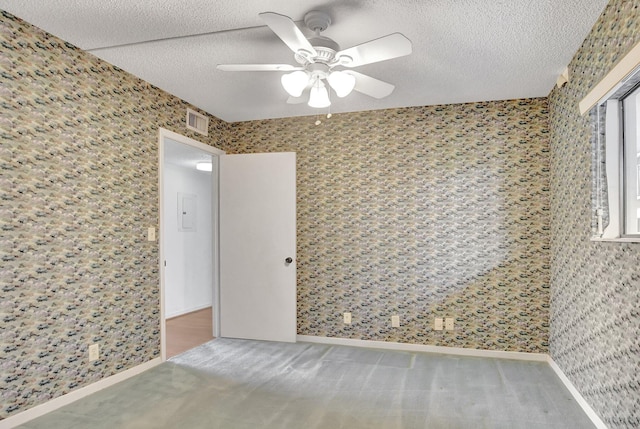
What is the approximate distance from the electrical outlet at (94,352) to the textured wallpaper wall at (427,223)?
200cm

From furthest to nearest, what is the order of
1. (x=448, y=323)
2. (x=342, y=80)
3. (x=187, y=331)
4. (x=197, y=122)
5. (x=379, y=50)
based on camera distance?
(x=187, y=331)
(x=197, y=122)
(x=448, y=323)
(x=342, y=80)
(x=379, y=50)

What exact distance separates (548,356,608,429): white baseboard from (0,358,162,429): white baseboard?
3.28 meters

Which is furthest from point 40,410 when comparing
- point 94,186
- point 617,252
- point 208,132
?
point 617,252

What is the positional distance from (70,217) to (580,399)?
12.1 ft

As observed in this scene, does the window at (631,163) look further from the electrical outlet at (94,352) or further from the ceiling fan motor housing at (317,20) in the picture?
the electrical outlet at (94,352)

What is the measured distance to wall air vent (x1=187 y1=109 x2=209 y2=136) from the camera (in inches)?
157

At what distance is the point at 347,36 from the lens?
258 cm

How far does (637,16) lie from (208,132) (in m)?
3.65

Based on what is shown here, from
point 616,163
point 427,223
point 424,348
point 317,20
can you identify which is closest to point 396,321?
point 424,348

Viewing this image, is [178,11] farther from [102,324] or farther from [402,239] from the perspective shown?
[402,239]

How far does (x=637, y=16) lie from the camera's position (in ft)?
6.11

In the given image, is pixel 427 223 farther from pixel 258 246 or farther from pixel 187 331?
pixel 187 331

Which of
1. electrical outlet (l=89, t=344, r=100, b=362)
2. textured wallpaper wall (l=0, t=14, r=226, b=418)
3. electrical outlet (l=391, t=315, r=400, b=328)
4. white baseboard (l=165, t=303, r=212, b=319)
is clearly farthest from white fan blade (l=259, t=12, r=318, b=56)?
white baseboard (l=165, t=303, r=212, b=319)

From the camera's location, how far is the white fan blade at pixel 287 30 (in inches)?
70.6
